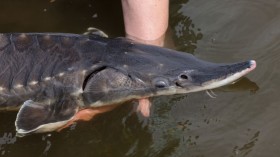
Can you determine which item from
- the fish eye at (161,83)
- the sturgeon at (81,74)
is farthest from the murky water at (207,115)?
the fish eye at (161,83)

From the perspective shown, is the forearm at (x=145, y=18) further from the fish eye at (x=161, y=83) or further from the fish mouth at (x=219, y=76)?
the fish mouth at (x=219, y=76)

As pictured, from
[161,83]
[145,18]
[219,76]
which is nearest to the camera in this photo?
[219,76]

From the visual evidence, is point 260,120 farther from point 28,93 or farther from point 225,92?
point 28,93

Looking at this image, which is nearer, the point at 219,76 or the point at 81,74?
the point at 219,76

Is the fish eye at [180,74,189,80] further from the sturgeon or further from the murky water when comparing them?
the murky water

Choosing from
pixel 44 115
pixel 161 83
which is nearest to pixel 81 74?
pixel 44 115

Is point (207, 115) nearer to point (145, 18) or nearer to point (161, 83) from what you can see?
point (161, 83)

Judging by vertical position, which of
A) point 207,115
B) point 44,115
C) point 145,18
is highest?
point 145,18
